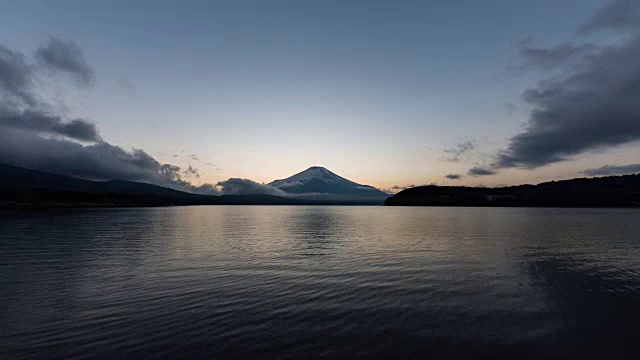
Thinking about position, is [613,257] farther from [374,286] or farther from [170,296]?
[170,296]

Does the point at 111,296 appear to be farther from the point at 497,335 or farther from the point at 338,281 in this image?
the point at 497,335

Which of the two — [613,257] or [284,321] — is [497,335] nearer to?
[284,321]

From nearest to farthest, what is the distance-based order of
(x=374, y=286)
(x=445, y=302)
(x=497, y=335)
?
(x=497, y=335)
(x=445, y=302)
(x=374, y=286)

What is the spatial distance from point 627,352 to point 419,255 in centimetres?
3061

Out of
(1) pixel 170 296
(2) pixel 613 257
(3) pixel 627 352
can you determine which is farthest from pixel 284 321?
(2) pixel 613 257

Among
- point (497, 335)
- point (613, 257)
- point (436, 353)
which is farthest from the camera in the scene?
point (613, 257)

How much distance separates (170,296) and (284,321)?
34.6ft

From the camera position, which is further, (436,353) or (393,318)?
(393,318)

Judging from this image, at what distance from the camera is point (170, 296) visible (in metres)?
25.1

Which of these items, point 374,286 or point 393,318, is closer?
point 393,318

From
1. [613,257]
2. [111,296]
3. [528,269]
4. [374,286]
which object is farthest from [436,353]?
[613,257]

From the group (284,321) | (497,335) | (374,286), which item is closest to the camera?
(497,335)

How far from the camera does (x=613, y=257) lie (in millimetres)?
46375

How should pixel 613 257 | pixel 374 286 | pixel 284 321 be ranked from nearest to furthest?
pixel 284 321, pixel 374 286, pixel 613 257
